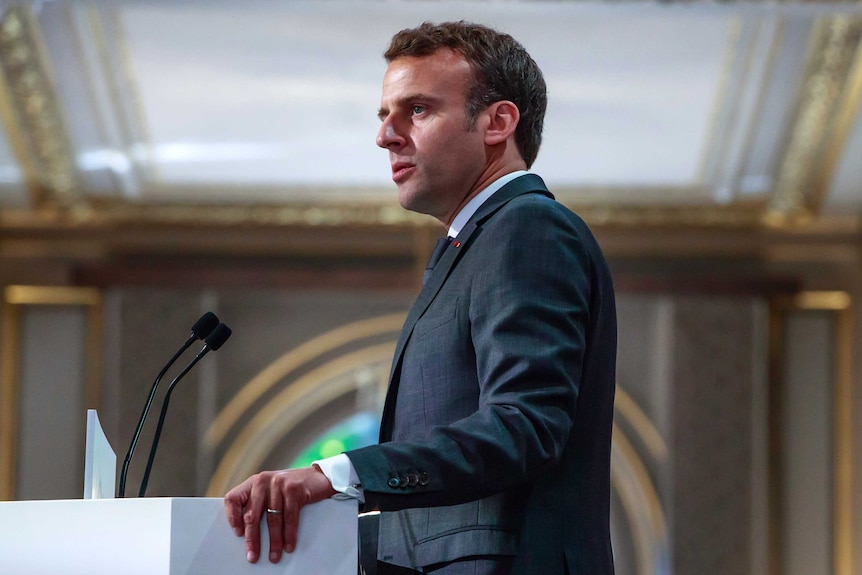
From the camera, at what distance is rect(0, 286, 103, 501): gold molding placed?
643 centimetres

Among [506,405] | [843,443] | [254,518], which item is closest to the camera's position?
[254,518]

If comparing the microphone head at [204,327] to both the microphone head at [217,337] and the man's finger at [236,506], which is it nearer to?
the microphone head at [217,337]

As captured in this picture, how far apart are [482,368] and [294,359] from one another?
17.5ft

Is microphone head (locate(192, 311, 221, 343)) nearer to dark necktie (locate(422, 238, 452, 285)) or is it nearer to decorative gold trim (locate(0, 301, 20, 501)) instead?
dark necktie (locate(422, 238, 452, 285))

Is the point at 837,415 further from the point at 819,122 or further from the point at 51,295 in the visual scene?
the point at 51,295

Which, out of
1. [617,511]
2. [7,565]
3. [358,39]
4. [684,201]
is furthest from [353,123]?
[7,565]

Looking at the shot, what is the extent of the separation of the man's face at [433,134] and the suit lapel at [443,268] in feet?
0.26

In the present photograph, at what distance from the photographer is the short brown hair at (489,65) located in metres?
1.82

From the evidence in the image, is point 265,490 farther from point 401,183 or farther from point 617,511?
point 617,511

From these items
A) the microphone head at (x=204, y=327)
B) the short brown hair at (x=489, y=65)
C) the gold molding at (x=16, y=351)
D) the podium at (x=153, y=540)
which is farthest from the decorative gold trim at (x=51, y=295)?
the podium at (x=153, y=540)

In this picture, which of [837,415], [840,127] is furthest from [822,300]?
[840,127]

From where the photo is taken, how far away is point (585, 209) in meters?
6.80

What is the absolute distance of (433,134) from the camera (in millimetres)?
1795

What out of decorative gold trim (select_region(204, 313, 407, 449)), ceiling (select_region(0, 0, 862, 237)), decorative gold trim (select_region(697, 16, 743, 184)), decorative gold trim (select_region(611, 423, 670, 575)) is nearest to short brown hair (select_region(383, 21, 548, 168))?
ceiling (select_region(0, 0, 862, 237))
